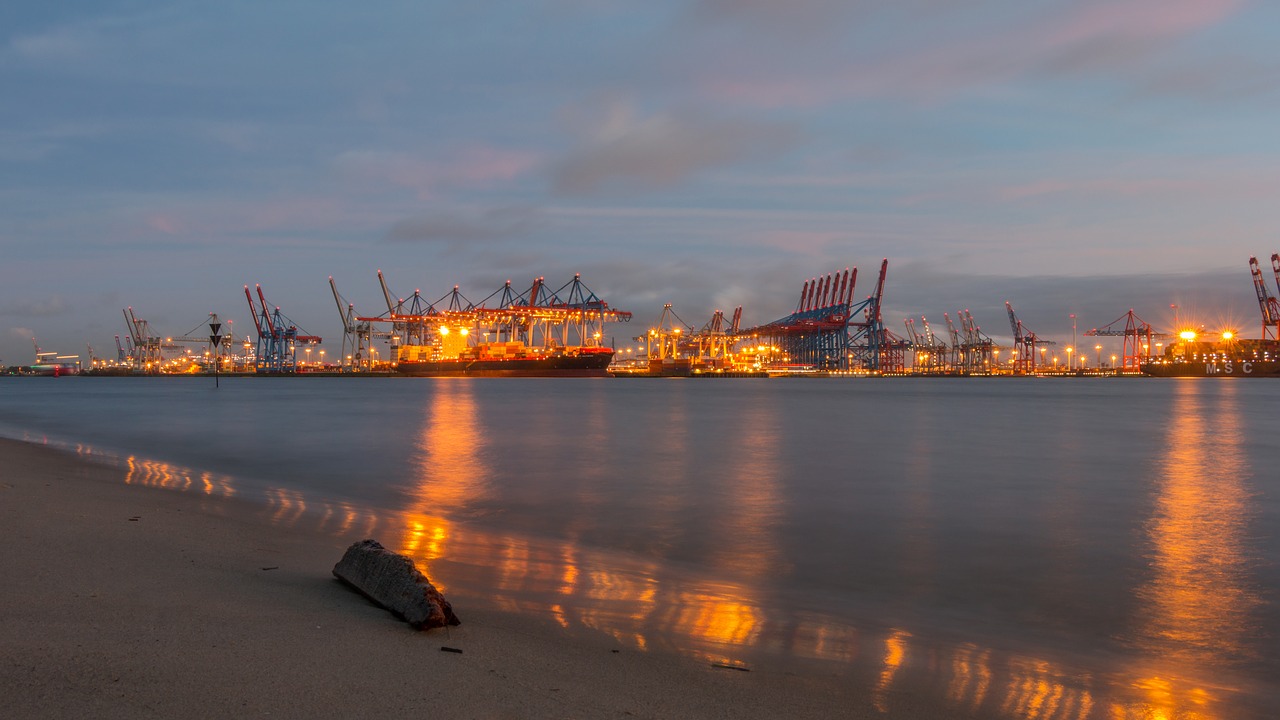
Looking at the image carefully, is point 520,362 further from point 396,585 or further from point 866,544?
point 396,585

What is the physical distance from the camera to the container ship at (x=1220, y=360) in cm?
10519

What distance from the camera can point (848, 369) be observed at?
124812 millimetres

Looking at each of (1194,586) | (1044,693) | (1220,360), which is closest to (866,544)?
(1194,586)

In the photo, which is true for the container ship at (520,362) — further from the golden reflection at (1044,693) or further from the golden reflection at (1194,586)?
the golden reflection at (1044,693)

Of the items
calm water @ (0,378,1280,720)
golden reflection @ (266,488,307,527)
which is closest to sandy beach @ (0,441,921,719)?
calm water @ (0,378,1280,720)

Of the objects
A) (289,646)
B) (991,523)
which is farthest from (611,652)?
(991,523)

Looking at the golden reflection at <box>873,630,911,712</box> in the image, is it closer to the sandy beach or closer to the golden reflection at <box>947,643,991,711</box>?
the sandy beach

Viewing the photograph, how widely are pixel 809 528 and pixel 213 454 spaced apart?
11.1 m

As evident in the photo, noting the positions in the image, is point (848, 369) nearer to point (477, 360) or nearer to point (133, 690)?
point (477, 360)

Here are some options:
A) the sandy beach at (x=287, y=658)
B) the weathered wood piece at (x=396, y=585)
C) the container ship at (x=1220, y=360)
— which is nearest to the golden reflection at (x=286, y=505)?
the sandy beach at (x=287, y=658)

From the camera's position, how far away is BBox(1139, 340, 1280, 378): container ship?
105188 millimetres

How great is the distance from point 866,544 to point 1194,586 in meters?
2.19

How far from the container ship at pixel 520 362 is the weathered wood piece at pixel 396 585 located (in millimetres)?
85247

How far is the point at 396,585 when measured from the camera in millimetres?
3125
